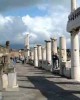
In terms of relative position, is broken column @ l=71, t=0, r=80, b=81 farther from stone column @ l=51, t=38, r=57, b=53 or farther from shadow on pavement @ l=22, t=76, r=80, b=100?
stone column @ l=51, t=38, r=57, b=53

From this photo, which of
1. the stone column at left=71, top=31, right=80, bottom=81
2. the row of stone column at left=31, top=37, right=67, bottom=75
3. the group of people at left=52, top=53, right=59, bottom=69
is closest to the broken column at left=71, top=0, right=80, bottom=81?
the stone column at left=71, top=31, right=80, bottom=81

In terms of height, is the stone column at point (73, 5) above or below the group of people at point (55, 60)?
above

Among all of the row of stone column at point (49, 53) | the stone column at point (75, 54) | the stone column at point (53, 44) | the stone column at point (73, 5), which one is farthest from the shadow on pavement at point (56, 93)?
the stone column at point (53, 44)

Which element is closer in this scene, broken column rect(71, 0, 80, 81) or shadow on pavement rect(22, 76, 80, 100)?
shadow on pavement rect(22, 76, 80, 100)

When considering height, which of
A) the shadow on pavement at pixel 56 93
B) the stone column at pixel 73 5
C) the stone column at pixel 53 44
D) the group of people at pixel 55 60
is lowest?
the shadow on pavement at pixel 56 93

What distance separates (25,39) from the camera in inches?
3472

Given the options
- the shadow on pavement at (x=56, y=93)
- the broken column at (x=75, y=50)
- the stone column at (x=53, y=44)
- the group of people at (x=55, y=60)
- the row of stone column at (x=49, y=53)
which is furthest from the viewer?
the stone column at (x=53, y=44)

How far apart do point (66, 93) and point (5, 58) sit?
750cm

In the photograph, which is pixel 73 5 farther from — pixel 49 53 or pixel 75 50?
pixel 49 53

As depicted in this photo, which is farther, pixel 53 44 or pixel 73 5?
pixel 53 44

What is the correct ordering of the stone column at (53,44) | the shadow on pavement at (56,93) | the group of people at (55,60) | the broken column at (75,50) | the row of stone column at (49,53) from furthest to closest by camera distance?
the stone column at (53,44)
the group of people at (55,60)
the row of stone column at (49,53)
the broken column at (75,50)
the shadow on pavement at (56,93)

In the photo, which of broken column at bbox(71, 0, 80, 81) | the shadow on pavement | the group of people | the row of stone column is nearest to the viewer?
the shadow on pavement

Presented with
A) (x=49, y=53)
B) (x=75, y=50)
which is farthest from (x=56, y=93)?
(x=49, y=53)

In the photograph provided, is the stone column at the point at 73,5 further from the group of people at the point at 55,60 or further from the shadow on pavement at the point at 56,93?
the group of people at the point at 55,60
